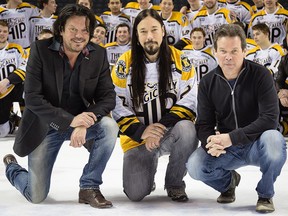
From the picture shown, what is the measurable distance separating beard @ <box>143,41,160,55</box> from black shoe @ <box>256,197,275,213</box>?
0.81m

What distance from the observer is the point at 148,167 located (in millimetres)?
2988

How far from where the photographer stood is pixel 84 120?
9.13 ft

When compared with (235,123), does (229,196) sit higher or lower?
lower

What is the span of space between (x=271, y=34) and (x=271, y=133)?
4.02m

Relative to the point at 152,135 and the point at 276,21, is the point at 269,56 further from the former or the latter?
the point at 152,135

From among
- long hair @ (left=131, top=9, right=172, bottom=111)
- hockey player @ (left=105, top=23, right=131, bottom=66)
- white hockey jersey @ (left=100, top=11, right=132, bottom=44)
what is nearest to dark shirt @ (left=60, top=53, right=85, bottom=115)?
long hair @ (left=131, top=9, right=172, bottom=111)

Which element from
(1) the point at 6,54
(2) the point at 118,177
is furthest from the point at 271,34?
(2) the point at 118,177

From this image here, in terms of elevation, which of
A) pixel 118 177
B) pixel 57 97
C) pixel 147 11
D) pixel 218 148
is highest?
pixel 147 11

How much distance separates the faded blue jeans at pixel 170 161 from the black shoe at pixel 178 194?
0.06ft

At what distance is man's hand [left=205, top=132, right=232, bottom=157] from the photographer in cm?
Answer: 270

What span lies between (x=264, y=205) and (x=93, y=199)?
724 mm

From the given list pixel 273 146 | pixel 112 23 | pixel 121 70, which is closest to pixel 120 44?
pixel 112 23

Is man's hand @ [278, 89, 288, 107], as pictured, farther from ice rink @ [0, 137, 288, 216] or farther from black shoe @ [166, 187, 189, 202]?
black shoe @ [166, 187, 189, 202]

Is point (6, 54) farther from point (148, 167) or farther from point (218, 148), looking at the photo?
point (218, 148)
